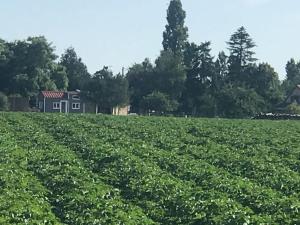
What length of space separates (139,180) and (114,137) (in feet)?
46.5

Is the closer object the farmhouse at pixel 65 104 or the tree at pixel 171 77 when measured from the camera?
the farmhouse at pixel 65 104

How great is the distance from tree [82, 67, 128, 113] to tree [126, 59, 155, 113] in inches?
256

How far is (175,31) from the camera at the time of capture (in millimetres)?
114562

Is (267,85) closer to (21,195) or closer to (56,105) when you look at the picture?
(56,105)

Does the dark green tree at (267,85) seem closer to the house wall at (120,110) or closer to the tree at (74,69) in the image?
the house wall at (120,110)

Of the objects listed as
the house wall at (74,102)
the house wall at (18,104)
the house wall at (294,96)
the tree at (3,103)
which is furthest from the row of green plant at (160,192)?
the house wall at (294,96)

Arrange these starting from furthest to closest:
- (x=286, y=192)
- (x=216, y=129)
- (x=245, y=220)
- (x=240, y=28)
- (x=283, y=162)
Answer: (x=240, y=28) < (x=216, y=129) < (x=283, y=162) < (x=286, y=192) < (x=245, y=220)

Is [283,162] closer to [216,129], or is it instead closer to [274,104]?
[216,129]

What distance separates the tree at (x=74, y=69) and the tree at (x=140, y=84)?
666 centimetres

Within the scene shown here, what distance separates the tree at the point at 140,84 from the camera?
9425 centimetres

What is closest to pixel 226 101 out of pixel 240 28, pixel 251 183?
pixel 240 28

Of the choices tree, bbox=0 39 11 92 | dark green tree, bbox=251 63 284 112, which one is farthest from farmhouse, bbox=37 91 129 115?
dark green tree, bbox=251 63 284 112

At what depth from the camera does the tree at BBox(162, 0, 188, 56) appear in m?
113

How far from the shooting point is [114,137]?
33.3 metres
